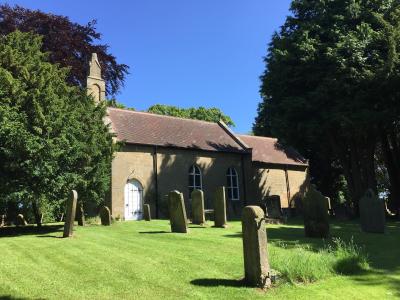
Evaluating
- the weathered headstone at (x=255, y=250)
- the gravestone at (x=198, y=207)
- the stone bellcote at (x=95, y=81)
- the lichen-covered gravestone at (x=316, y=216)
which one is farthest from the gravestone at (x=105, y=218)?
the weathered headstone at (x=255, y=250)

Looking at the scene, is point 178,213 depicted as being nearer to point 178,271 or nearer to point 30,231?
point 30,231

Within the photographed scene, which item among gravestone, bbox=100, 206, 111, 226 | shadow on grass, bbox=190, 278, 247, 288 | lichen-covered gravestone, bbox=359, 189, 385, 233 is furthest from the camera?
gravestone, bbox=100, 206, 111, 226

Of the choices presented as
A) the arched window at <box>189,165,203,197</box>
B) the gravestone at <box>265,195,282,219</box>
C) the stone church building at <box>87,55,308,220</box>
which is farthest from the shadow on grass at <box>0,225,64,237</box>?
the arched window at <box>189,165,203,197</box>

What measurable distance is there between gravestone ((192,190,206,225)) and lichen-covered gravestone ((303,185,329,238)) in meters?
5.53

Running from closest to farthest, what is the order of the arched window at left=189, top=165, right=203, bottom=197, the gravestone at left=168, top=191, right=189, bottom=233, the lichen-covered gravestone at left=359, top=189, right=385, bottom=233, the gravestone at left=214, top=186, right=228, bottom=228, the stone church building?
the gravestone at left=168, top=191, right=189, bottom=233, the lichen-covered gravestone at left=359, top=189, right=385, bottom=233, the gravestone at left=214, top=186, right=228, bottom=228, the stone church building, the arched window at left=189, top=165, right=203, bottom=197

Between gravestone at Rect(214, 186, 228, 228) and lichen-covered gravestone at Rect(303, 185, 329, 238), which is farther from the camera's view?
gravestone at Rect(214, 186, 228, 228)

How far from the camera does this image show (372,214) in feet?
58.2

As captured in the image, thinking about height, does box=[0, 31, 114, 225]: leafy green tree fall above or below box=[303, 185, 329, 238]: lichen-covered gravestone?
above

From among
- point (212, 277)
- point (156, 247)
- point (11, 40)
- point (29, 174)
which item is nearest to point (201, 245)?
point (156, 247)

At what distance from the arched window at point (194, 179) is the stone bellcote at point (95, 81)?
810cm

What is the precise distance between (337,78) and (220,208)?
12.7m

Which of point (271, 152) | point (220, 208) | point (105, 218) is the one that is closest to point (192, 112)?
point (271, 152)

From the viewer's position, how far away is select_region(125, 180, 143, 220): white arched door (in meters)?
28.6

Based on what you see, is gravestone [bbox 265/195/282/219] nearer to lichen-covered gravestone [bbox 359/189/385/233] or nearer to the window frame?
lichen-covered gravestone [bbox 359/189/385/233]
